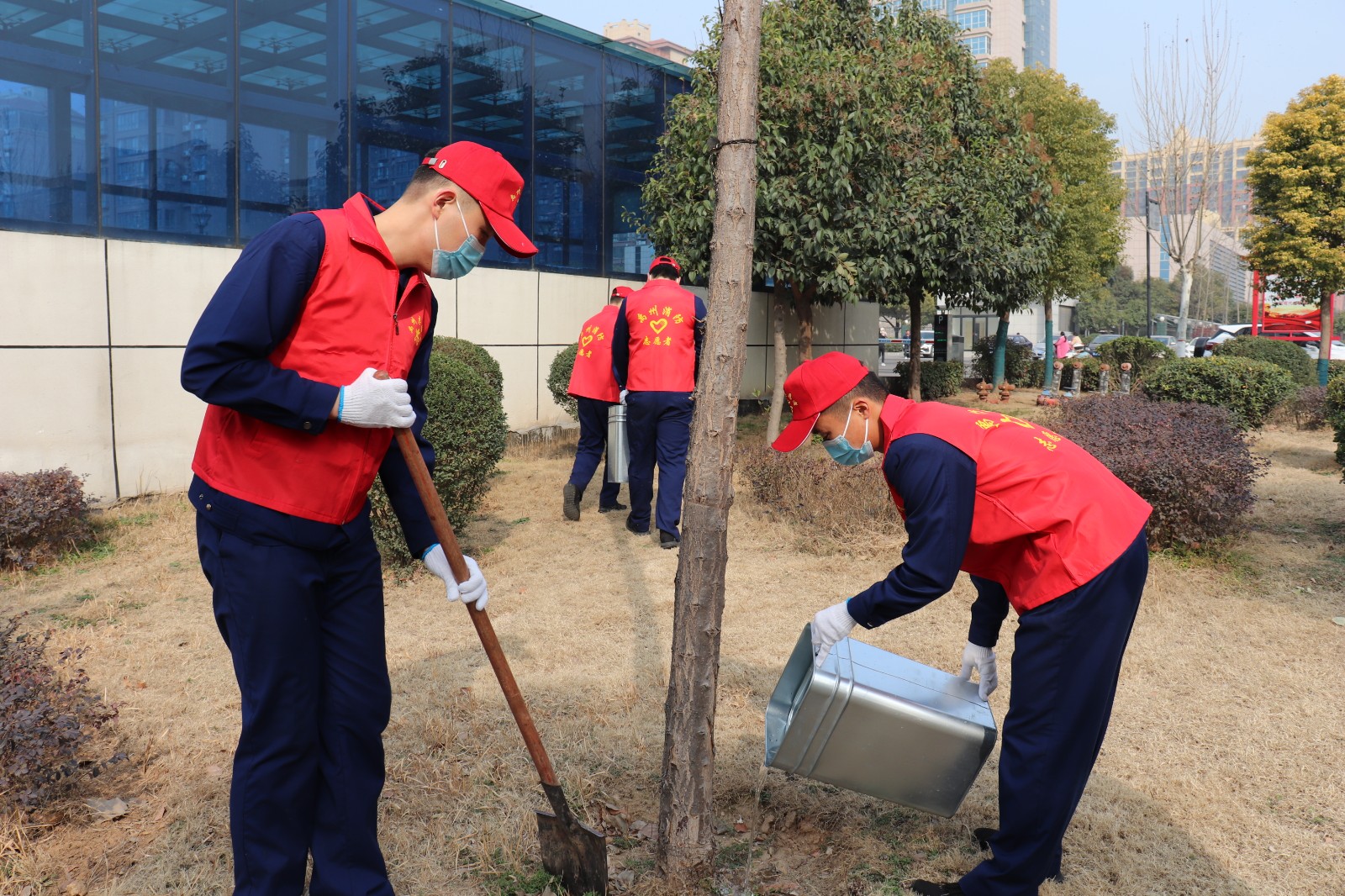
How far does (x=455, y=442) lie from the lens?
17.8 ft

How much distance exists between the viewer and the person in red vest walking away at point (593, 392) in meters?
6.53

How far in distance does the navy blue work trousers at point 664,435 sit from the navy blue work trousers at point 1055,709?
3642 mm

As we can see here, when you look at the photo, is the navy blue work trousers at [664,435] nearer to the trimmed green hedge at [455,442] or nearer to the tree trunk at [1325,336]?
the trimmed green hedge at [455,442]

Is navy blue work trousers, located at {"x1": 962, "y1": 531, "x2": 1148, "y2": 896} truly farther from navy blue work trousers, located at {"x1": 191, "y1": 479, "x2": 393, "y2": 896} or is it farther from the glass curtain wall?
the glass curtain wall

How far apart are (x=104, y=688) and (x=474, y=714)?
4.67 ft

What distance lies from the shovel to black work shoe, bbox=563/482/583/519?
4.18 m

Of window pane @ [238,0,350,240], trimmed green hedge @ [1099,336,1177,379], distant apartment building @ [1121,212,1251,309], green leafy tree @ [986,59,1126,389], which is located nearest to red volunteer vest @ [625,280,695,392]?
window pane @ [238,0,350,240]

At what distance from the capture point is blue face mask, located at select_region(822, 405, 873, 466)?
2.53m

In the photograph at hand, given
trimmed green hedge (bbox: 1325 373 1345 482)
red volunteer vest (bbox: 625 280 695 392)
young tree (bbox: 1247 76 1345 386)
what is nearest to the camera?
red volunteer vest (bbox: 625 280 695 392)

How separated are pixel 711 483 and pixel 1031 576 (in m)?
0.81

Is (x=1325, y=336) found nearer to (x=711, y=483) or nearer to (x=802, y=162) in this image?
(x=802, y=162)

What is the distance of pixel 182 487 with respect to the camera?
278 inches

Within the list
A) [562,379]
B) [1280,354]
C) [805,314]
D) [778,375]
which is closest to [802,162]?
[778,375]

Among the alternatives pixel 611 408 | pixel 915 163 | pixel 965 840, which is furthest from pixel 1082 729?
pixel 915 163
